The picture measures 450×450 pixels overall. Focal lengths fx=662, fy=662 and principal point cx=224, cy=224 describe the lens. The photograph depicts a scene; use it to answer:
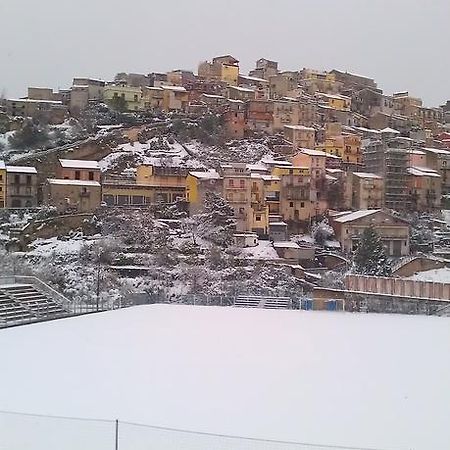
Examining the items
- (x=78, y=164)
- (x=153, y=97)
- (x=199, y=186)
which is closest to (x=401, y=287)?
(x=199, y=186)

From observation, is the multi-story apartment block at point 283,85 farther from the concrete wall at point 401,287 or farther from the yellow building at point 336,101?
the concrete wall at point 401,287

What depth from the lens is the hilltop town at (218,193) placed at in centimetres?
1138

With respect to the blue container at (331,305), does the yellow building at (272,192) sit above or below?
above

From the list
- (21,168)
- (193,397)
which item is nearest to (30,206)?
(21,168)

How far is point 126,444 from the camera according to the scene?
2.54 m

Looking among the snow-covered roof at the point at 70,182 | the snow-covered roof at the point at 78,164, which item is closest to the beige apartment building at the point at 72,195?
the snow-covered roof at the point at 70,182

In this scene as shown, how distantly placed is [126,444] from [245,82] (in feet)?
43.5

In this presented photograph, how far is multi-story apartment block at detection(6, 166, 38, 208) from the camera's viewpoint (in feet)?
37.9

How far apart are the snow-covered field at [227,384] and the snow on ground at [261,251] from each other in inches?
164

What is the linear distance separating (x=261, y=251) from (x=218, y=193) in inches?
53.3

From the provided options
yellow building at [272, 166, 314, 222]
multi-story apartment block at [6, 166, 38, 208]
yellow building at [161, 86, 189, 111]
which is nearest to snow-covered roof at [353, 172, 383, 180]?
yellow building at [272, 166, 314, 222]

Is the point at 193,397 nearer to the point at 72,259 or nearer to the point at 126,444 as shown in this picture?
the point at 126,444

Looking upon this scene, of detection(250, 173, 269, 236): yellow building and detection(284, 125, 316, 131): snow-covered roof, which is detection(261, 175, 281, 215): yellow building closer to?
detection(250, 173, 269, 236): yellow building

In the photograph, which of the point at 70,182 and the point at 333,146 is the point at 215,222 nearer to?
the point at 70,182
